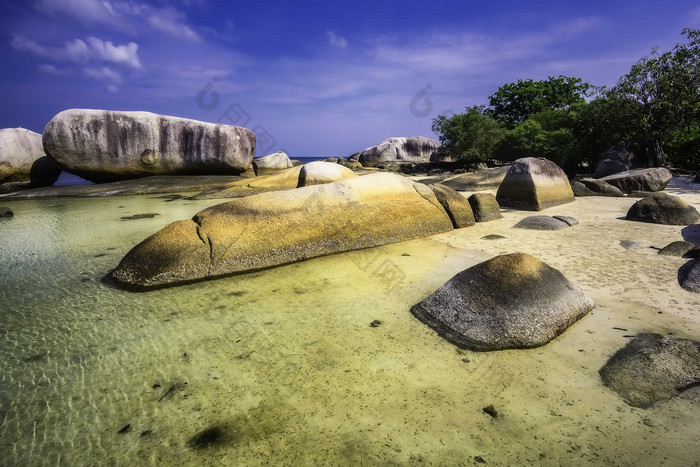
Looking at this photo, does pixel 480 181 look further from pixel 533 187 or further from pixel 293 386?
pixel 293 386

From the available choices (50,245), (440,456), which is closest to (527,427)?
(440,456)

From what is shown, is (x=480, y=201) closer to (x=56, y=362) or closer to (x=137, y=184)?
(x=56, y=362)

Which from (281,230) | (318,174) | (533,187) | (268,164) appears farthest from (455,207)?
(268,164)

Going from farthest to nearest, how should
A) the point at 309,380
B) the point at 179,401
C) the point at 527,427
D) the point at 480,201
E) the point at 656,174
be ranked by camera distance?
the point at 656,174 → the point at 480,201 → the point at 309,380 → the point at 179,401 → the point at 527,427

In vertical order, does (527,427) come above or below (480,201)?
below

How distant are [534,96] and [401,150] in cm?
→ 1123

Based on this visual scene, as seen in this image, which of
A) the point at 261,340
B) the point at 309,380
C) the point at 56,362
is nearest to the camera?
the point at 309,380

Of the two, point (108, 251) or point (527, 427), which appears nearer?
point (527, 427)

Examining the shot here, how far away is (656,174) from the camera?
9.49 metres

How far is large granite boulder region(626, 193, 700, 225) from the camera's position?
5520mm

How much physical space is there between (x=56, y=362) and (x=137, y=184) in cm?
1321

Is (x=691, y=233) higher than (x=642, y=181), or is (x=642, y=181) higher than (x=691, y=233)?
(x=642, y=181)

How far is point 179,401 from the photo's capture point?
1930 millimetres

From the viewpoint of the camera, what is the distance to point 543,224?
5699mm
